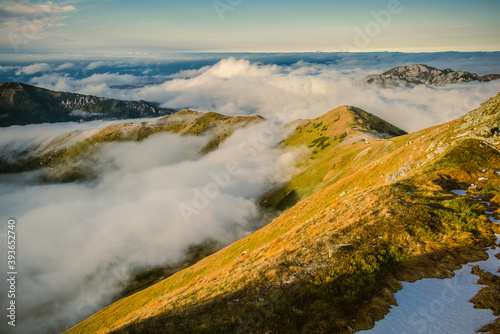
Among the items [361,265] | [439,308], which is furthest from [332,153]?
[439,308]

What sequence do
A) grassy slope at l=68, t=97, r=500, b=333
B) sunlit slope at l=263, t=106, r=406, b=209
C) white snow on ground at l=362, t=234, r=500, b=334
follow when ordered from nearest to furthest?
white snow on ground at l=362, t=234, r=500, b=334 < grassy slope at l=68, t=97, r=500, b=333 < sunlit slope at l=263, t=106, r=406, b=209

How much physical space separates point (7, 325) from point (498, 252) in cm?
28162

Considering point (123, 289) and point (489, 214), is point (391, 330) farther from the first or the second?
point (123, 289)

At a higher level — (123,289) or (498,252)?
(498,252)

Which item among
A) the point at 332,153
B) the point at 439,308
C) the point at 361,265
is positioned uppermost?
the point at 439,308

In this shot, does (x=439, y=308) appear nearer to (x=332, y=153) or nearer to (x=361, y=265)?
(x=361, y=265)

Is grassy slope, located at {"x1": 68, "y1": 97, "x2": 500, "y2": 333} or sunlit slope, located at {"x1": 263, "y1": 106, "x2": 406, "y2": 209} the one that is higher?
grassy slope, located at {"x1": 68, "y1": 97, "x2": 500, "y2": 333}

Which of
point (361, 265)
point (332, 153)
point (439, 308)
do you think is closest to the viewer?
point (439, 308)

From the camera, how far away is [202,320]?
550 inches

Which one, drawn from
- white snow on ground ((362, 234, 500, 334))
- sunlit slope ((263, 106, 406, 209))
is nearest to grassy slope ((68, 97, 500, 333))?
white snow on ground ((362, 234, 500, 334))

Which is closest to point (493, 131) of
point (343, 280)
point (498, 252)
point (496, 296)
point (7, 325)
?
point (498, 252)

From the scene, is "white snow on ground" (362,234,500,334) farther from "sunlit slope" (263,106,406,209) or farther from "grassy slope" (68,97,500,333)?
→ "sunlit slope" (263,106,406,209)

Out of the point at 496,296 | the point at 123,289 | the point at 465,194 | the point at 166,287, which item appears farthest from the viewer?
the point at 123,289

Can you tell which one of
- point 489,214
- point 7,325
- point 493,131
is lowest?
point 7,325
